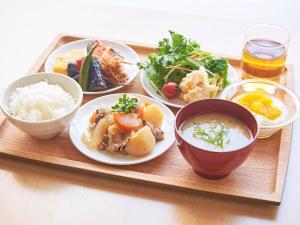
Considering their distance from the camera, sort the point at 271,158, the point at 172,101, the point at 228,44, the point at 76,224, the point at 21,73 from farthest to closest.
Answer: the point at 228,44 → the point at 21,73 → the point at 172,101 → the point at 271,158 → the point at 76,224

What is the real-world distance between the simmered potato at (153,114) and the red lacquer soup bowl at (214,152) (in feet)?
0.55

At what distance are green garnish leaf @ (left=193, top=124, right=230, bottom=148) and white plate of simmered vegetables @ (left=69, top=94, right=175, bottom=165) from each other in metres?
0.15

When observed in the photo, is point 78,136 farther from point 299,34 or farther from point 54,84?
point 299,34

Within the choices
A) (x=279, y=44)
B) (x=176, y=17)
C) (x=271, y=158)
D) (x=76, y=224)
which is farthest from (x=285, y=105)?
(x=176, y=17)

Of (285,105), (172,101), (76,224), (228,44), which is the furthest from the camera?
(228,44)

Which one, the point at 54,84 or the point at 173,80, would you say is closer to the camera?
the point at 54,84

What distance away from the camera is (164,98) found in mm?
1859

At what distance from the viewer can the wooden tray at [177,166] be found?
1430 mm

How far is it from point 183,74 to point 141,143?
0.53 m

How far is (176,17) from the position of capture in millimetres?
2576

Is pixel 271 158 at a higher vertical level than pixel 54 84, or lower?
lower

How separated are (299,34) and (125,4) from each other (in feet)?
3.39

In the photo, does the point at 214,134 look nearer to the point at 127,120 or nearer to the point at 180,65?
the point at 127,120

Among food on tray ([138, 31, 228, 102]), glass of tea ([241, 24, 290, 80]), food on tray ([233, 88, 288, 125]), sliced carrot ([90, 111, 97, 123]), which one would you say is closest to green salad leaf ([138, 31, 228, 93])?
food on tray ([138, 31, 228, 102])
